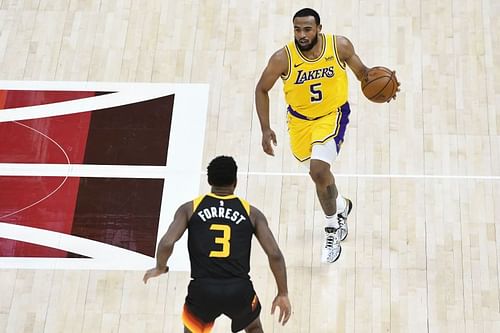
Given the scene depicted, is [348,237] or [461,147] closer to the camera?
[348,237]

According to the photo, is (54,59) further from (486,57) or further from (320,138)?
(486,57)

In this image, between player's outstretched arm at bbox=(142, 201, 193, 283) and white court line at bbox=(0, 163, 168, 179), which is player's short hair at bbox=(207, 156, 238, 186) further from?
white court line at bbox=(0, 163, 168, 179)

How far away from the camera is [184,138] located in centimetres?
765

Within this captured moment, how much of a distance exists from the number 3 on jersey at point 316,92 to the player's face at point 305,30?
1.11ft

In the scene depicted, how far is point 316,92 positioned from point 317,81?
91mm

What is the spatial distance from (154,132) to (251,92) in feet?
3.55

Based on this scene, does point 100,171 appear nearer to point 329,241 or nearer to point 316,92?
point 329,241

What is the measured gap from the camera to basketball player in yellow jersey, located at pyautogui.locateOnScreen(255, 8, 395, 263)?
6070mm

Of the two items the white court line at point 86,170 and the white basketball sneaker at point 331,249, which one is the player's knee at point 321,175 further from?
the white court line at point 86,170

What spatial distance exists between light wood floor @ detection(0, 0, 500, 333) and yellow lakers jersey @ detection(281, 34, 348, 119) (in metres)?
1.25

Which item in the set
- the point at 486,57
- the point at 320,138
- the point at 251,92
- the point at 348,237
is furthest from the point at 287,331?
the point at 486,57

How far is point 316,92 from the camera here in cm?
616

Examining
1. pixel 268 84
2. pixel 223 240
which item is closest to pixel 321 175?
pixel 268 84

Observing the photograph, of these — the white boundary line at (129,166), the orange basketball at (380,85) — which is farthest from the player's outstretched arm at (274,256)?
the white boundary line at (129,166)
